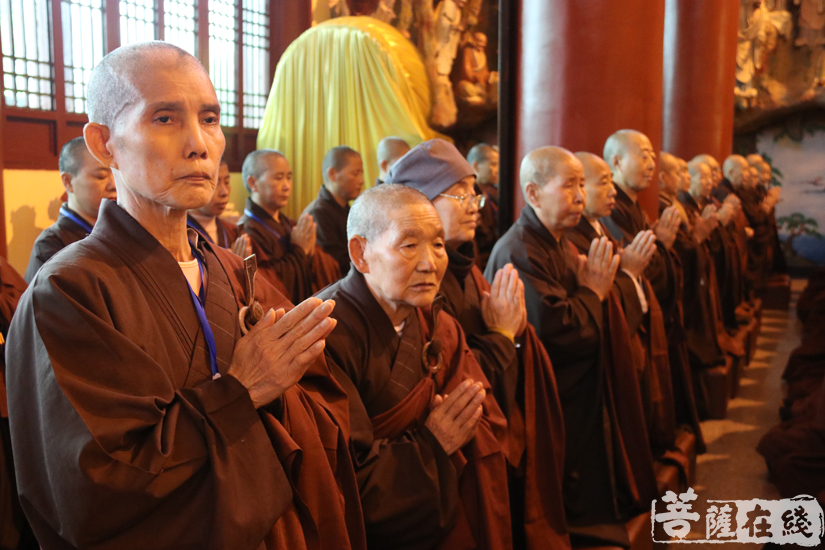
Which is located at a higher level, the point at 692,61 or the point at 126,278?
the point at 692,61

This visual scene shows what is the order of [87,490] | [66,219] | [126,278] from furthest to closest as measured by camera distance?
[66,219] → [126,278] → [87,490]

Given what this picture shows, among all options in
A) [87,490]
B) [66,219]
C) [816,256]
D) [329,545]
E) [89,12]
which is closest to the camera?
[87,490]

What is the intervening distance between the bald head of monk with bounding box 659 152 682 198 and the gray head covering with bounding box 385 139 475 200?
3505 mm

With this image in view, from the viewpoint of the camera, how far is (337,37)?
7246mm

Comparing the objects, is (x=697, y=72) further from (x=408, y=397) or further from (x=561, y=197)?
(x=408, y=397)

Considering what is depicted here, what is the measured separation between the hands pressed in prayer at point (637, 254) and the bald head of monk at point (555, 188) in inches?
19.7

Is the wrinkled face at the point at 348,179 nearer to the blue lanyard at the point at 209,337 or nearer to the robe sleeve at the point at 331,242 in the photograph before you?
the robe sleeve at the point at 331,242

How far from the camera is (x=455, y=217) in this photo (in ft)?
8.41

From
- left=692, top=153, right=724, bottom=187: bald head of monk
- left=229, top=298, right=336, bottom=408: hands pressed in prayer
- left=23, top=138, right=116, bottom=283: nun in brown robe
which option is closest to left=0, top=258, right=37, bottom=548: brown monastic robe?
left=23, top=138, right=116, bottom=283: nun in brown robe

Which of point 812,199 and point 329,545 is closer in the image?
point 329,545

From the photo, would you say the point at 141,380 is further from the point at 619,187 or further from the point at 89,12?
the point at 89,12

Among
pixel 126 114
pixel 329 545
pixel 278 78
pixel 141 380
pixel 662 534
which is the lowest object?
pixel 662 534

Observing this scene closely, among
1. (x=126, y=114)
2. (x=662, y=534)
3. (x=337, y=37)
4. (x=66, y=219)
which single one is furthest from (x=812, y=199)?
(x=126, y=114)

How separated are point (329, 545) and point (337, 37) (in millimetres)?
6534
